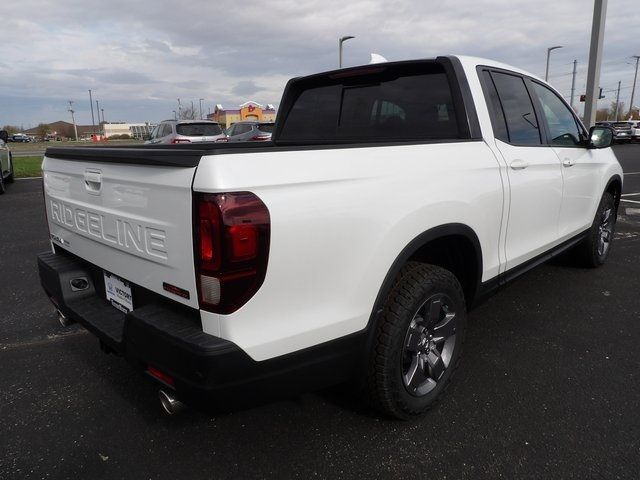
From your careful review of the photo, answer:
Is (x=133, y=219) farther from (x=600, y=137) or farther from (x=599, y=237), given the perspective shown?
(x=599, y=237)

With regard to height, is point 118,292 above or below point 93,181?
below

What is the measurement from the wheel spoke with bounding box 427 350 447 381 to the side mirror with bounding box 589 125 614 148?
2.64m

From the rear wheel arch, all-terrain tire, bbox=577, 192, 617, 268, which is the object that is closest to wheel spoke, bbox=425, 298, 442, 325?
the rear wheel arch

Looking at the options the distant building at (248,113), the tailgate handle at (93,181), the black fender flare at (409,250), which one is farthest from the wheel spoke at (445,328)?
the distant building at (248,113)

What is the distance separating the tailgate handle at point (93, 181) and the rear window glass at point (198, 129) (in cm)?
1379

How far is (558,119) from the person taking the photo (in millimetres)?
3854

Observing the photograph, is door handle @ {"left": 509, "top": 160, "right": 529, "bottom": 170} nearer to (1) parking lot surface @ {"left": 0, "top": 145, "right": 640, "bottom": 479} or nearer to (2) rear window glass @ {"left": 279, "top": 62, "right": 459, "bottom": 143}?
(2) rear window glass @ {"left": 279, "top": 62, "right": 459, "bottom": 143}

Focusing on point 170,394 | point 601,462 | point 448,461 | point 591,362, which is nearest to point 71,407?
point 170,394

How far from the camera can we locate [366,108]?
10.4ft

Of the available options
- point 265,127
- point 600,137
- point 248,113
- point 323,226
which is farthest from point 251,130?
point 248,113

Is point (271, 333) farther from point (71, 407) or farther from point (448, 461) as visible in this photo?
point (71, 407)

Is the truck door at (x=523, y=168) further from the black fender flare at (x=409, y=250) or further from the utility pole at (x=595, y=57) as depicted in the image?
the utility pole at (x=595, y=57)

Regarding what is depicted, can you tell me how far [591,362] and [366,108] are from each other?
2.16 m

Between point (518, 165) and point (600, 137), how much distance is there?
5.51ft
